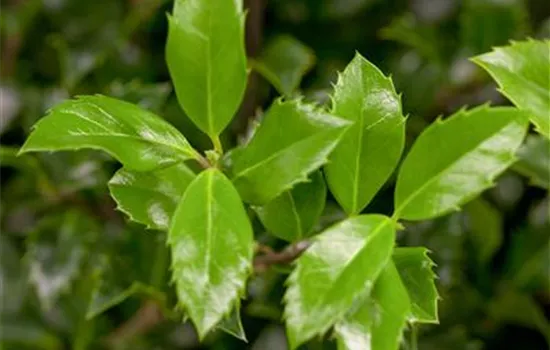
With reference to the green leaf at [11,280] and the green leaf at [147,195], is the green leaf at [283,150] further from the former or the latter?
the green leaf at [11,280]

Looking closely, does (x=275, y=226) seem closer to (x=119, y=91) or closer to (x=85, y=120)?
(x=85, y=120)

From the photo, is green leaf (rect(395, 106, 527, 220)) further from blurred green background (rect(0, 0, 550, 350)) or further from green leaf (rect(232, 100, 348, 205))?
blurred green background (rect(0, 0, 550, 350))

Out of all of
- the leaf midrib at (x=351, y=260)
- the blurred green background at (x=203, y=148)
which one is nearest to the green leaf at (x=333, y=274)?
the leaf midrib at (x=351, y=260)

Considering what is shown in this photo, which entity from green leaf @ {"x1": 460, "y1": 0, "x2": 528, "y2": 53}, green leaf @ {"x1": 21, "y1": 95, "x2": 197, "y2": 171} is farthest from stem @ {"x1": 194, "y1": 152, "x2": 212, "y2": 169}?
green leaf @ {"x1": 460, "y1": 0, "x2": 528, "y2": 53}

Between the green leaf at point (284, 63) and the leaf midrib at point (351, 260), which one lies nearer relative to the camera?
the leaf midrib at point (351, 260)

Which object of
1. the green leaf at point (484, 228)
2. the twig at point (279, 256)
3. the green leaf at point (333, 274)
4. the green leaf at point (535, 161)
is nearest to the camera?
the green leaf at point (333, 274)

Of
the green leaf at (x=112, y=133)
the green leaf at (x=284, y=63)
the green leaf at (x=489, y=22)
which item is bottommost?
the green leaf at (x=284, y=63)

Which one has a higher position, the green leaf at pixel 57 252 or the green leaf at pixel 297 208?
the green leaf at pixel 297 208
